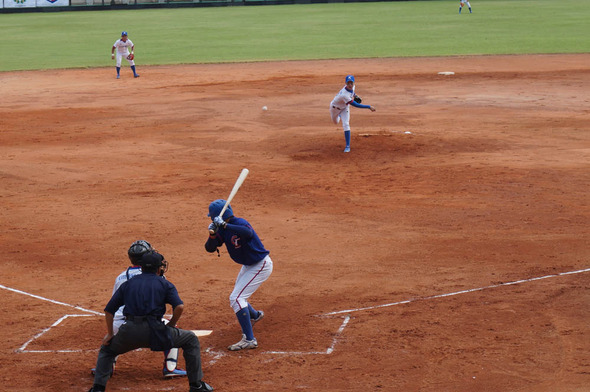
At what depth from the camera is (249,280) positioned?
9914 millimetres

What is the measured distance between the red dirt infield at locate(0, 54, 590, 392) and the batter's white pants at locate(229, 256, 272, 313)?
0.58 metres

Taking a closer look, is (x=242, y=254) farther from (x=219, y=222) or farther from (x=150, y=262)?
(x=150, y=262)

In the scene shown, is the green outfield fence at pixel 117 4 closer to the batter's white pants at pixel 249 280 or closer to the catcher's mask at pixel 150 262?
the batter's white pants at pixel 249 280

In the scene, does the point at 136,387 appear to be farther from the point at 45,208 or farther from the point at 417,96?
the point at 417,96

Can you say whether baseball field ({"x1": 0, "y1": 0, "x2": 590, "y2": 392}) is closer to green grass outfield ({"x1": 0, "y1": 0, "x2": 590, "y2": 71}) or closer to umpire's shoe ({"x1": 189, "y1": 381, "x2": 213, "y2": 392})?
umpire's shoe ({"x1": 189, "y1": 381, "x2": 213, "y2": 392})

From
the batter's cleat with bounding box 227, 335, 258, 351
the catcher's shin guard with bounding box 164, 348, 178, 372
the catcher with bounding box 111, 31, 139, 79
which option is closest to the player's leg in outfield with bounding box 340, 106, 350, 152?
the batter's cleat with bounding box 227, 335, 258, 351

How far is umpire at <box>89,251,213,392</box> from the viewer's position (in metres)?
8.16

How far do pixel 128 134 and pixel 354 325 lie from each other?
1552 centimetres

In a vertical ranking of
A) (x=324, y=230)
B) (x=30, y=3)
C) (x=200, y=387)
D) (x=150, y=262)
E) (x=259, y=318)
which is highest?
(x=30, y=3)

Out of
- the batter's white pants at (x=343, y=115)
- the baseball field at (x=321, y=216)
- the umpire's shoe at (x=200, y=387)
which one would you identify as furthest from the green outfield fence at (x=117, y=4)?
the umpire's shoe at (x=200, y=387)

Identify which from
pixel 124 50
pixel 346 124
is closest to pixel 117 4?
pixel 124 50

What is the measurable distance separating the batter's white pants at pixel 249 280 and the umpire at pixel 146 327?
1.53 metres

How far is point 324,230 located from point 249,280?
4.89 meters

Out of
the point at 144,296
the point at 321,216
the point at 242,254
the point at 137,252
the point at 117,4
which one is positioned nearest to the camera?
the point at 144,296
